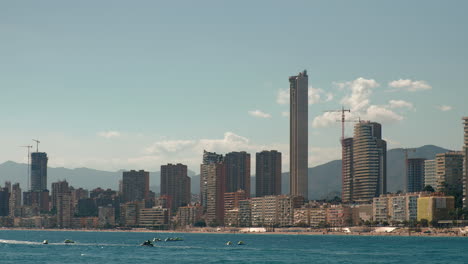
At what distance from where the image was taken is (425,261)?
199 m

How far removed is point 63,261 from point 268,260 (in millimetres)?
45220

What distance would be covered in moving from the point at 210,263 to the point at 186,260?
10.5 meters

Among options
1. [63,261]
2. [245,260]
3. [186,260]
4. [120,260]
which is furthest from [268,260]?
[63,261]

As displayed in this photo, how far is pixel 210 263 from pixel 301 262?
20.3m

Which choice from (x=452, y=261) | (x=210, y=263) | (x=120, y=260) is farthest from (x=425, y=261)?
A: (x=120, y=260)

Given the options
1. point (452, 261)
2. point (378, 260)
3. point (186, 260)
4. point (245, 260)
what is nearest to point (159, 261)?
point (186, 260)

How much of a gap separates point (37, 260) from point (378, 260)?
76.3 metres

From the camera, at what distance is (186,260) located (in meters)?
198

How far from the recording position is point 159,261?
19388cm

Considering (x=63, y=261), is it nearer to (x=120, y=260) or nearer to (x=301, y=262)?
(x=120, y=260)

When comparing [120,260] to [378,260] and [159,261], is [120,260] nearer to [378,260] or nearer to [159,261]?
[159,261]

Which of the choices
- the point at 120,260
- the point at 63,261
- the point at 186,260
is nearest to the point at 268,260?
the point at 186,260

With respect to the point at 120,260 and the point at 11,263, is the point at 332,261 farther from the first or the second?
the point at 11,263

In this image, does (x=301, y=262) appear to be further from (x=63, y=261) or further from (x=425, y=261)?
(x=63, y=261)
